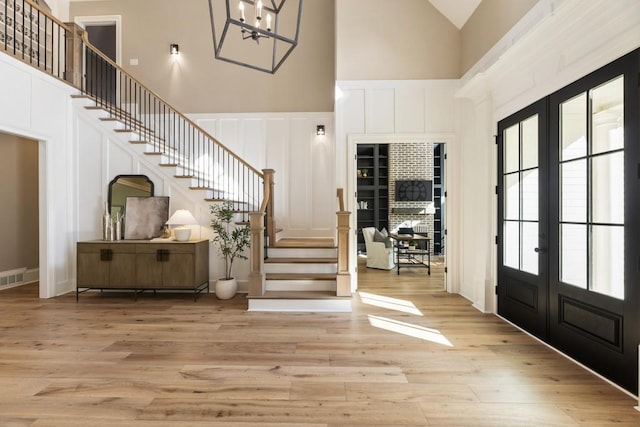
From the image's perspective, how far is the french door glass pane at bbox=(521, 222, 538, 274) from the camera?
11.1 ft

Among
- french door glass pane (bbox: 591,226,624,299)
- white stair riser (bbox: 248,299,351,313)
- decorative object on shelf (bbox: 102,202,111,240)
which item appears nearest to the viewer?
french door glass pane (bbox: 591,226,624,299)

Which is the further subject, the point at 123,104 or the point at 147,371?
the point at 123,104

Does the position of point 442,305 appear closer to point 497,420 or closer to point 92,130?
point 497,420

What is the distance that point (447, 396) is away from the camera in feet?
7.49

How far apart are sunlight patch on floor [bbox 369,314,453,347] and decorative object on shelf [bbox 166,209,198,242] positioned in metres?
2.87

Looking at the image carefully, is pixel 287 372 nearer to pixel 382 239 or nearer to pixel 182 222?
pixel 182 222

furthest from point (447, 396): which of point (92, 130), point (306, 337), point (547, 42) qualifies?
point (92, 130)

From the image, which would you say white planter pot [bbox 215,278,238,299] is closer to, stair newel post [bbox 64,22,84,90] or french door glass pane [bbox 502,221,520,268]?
french door glass pane [bbox 502,221,520,268]

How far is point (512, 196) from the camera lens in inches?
151

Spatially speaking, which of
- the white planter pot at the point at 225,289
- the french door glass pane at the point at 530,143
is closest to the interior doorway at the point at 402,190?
the white planter pot at the point at 225,289

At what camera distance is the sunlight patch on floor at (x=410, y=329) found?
3.31 metres

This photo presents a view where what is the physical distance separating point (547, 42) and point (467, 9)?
229 centimetres

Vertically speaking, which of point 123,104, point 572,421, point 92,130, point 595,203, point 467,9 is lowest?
point 572,421

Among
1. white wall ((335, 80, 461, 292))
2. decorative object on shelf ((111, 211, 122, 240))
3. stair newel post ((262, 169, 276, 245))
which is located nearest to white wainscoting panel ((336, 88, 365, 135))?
white wall ((335, 80, 461, 292))
